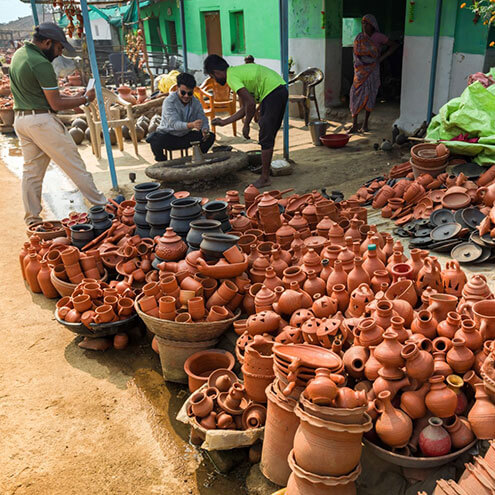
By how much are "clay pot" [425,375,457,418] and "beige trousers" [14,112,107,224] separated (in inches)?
166

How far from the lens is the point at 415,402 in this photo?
189cm

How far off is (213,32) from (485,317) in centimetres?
1458

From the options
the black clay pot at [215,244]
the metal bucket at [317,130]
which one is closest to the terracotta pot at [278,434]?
the black clay pot at [215,244]

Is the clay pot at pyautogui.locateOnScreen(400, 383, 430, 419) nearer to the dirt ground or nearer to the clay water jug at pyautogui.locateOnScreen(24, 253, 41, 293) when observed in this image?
the dirt ground

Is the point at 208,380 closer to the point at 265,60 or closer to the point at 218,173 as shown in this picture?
the point at 218,173

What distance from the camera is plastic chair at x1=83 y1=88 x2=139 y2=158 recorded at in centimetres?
776

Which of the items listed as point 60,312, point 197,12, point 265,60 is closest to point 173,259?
point 60,312

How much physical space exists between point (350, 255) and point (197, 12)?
13790mm

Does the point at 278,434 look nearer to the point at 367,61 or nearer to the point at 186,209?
the point at 186,209

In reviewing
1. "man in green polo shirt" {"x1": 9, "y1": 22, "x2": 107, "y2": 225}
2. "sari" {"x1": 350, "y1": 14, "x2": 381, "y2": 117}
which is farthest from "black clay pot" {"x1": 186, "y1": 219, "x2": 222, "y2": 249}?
"sari" {"x1": 350, "y1": 14, "x2": 381, "y2": 117}

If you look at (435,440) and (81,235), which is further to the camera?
(81,235)

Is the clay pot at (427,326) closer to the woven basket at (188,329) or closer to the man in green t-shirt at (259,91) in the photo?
the woven basket at (188,329)

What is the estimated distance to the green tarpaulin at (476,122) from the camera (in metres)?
4.53

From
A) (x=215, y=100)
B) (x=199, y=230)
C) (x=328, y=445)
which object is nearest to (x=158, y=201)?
(x=199, y=230)
